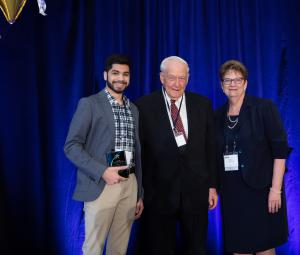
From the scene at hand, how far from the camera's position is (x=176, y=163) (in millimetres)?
1955

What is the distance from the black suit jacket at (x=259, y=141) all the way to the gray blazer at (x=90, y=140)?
798 millimetres

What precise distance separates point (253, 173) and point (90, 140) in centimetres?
99

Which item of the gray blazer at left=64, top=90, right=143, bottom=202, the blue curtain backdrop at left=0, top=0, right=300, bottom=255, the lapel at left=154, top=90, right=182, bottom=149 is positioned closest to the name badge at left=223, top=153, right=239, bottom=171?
the lapel at left=154, top=90, right=182, bottom=149

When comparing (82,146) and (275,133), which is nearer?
(82,146)

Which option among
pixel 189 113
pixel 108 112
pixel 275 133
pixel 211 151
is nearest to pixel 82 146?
pixel 108 112

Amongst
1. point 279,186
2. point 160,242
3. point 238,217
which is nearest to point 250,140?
point 279,186

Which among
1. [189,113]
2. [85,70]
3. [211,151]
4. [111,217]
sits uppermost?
[85,70]

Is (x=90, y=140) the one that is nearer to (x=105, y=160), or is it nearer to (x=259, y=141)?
(x=105, y=160)

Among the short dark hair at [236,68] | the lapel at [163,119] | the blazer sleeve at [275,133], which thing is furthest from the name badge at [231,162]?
the short dark hair at [236,68]

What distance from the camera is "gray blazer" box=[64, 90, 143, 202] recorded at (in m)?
1.83

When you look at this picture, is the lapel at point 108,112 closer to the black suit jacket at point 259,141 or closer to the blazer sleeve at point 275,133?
the black suit jacket at point 259,141

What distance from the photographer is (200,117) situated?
204 centimetres

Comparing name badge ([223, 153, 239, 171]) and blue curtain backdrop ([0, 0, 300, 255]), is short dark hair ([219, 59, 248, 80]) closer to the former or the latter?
name badge ([223, 153, 239, 171])

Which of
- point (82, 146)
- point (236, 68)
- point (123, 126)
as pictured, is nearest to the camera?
point (82, 146)
